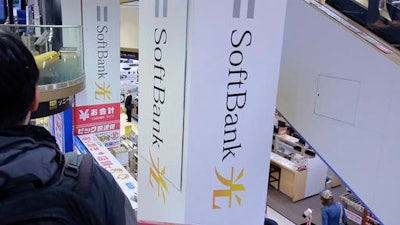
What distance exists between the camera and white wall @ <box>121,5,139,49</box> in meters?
13.4

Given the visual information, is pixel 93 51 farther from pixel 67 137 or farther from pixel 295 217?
pixel 295 217

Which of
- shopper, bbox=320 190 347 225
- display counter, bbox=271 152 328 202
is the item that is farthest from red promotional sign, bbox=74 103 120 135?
shopper, bbox=320 190 347 225

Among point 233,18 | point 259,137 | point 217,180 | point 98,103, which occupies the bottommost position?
point 98,103

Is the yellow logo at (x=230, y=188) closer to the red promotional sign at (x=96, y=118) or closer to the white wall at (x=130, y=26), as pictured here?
the red promotional sign at (x=96, y=118)

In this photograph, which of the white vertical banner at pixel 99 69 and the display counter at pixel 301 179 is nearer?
the white vertical banner at pixel 99 69

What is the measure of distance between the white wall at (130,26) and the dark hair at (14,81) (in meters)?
12.8

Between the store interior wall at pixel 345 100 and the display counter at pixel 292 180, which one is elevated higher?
the store interior wall at pixel 345 100

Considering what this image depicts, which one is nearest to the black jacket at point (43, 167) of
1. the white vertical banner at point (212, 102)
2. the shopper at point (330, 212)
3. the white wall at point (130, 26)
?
the white vertical banner at point (212, 102)

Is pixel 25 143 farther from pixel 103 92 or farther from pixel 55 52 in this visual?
pixel 103 92

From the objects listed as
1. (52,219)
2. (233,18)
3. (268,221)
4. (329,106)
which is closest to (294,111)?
(329,106)

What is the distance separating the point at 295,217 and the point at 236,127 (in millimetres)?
5553

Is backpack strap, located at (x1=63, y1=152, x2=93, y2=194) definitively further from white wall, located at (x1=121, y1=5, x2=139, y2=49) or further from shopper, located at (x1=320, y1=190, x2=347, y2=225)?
white wall, located at (x1=121, y1=5, x2=139, y2=49)

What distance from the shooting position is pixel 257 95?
9.07 feet

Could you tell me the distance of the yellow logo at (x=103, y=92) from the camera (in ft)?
23.8
